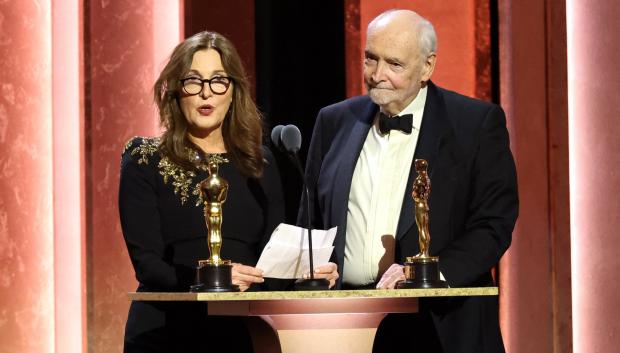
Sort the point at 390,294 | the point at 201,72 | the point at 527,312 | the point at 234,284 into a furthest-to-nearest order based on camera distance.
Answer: the point at 527,312 < the point at 201,72 < the point at 234,284 < the point at 390,294

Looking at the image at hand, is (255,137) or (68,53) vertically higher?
(68,53)

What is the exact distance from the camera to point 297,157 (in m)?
2.89

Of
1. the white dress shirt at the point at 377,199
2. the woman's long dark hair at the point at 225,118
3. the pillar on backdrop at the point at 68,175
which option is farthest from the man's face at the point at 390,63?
the pillar on backdrop at the point at 68,175

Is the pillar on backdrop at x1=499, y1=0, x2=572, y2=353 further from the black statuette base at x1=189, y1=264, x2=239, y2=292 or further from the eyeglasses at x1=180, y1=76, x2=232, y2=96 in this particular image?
the black statuette base at x1=189, y1=264, x2=239, y2=292

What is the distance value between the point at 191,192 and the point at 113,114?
1.70 meters

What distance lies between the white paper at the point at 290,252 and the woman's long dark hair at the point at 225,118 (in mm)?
394

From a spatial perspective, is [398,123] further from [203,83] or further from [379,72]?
[203,83]

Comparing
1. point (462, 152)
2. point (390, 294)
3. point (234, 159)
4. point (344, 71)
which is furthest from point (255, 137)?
point (344, 71)

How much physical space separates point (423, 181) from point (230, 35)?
6.67 feet

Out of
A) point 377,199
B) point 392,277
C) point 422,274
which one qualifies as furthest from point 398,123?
point 422,274

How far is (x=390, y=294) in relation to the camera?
248 cm

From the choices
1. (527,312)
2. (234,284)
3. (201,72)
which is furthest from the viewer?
(527,312)

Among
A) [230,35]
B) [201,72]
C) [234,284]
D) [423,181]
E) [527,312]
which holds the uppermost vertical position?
[230,35]

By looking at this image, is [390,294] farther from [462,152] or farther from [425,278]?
[462,152]
